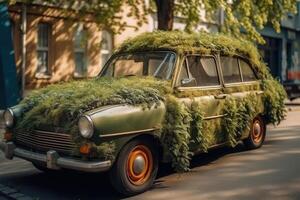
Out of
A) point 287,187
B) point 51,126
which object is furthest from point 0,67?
point 287,187

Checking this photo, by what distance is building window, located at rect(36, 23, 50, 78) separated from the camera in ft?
55.6

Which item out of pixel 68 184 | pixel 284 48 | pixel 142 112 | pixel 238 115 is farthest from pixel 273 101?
pixel 284 48

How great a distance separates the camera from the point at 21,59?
631 inches

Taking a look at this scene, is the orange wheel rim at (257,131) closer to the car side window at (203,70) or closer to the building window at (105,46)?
the car side window at (203,70)

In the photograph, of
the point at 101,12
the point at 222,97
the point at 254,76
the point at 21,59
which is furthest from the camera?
the point at 21,59

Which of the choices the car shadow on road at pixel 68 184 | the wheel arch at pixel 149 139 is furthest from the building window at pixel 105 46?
the wheel arch at pixel 149 139

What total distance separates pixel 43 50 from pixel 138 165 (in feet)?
37.1

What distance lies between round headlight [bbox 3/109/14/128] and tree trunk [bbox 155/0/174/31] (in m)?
8.47

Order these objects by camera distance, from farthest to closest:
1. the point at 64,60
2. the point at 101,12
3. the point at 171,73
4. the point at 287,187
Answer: the point at 64,60 < the point at 101,12 < the point at 171,73 < the point at 287,187

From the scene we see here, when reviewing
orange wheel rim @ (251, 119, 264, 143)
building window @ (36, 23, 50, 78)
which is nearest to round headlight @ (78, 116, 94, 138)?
orange wheel rim @ (251, 119, 264, 143)

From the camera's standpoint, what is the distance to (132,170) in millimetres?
6527

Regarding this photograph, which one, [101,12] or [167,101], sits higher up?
[101,12]

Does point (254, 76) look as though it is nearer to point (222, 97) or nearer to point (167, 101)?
point (222, 97)

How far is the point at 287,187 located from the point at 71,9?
11616mm
